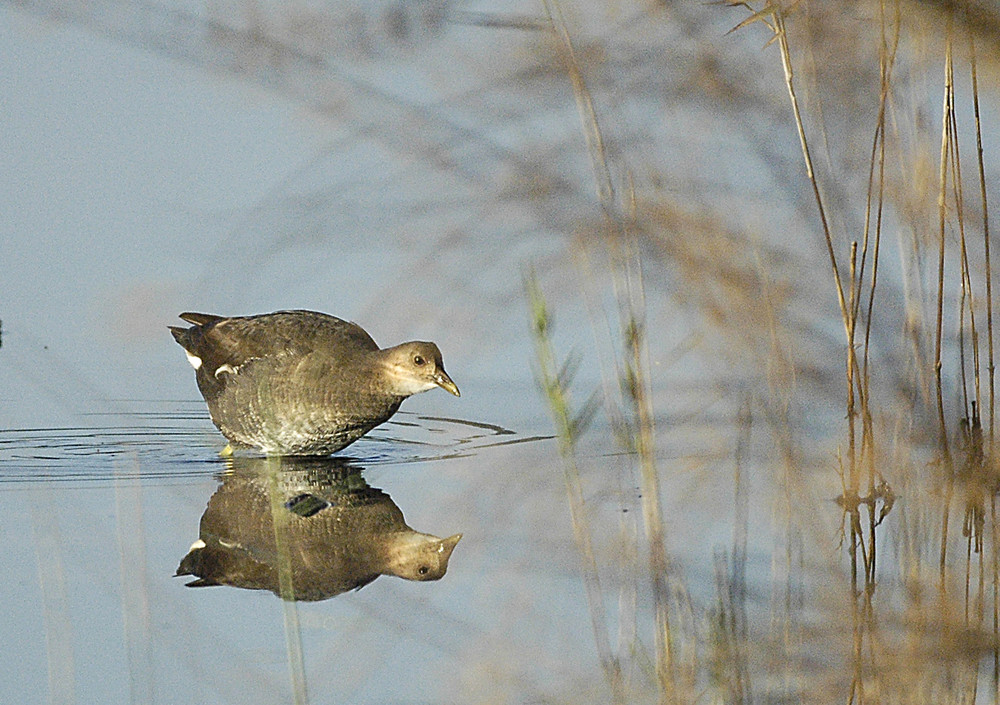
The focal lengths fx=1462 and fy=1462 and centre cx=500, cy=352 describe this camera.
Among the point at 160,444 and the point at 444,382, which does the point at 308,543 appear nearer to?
the point at 160,444

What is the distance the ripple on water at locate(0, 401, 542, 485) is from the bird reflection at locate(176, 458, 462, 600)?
487 millimetres

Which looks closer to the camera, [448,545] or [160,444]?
[448,545]

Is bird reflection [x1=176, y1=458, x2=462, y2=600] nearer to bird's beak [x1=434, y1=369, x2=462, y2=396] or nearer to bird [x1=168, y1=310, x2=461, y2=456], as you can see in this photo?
bird [x1=168, y1=310, x2=461, y2=456]

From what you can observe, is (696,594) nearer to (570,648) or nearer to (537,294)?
(570,648)

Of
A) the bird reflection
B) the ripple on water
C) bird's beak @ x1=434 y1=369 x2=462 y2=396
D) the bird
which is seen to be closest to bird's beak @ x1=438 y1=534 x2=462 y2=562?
the bird reflection

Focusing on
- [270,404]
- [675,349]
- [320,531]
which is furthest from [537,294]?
[270,404]

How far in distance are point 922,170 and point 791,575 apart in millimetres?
1065

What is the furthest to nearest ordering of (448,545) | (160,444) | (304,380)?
(304,380) → (160,444) → (448,545)

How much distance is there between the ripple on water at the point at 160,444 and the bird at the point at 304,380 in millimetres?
139

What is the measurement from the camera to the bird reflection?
3416 millimetres

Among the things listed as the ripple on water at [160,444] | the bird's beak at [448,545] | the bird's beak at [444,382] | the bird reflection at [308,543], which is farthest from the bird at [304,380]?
the bird's beak at [448,545]

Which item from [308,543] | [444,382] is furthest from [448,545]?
[444,382]

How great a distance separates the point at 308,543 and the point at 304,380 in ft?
7.06

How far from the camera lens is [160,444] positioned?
18.1ft
